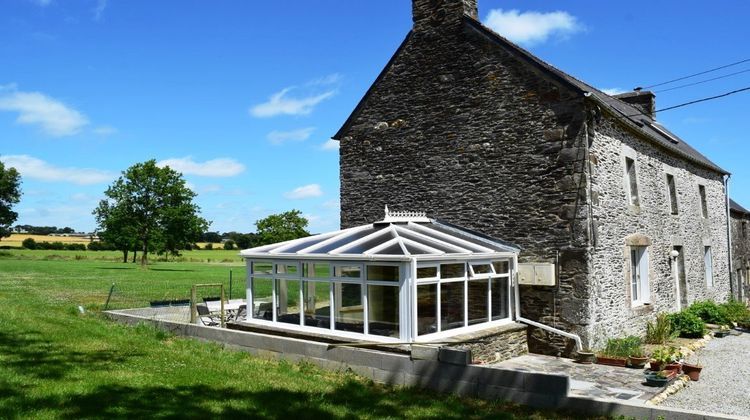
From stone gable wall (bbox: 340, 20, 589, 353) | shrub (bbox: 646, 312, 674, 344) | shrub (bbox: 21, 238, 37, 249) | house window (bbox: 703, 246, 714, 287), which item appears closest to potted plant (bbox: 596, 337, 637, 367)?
stone gable wall (bbox: 340, 20, 589, 353)

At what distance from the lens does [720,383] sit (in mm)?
10258

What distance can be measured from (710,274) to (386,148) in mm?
13305

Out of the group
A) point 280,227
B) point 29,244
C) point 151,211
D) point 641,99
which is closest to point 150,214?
point 151,211

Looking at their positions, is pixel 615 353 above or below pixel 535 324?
below

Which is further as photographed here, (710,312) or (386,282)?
(710,312)

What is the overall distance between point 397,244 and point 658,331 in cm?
771

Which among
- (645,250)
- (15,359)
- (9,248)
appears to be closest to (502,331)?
(645,250)

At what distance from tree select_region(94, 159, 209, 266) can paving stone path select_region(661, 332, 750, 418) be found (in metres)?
46.5

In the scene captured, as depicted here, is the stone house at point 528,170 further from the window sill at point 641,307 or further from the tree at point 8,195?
the tree at point 8,195

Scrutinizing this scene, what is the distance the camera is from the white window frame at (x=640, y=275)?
1495 cm

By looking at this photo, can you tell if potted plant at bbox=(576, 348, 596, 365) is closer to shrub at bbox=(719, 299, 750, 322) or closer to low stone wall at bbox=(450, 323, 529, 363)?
low stone wall at bbox=(450, 323, 529, 363)

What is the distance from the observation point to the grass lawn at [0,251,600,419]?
7.45 metres

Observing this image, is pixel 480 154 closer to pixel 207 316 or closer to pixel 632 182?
pixel 632 182

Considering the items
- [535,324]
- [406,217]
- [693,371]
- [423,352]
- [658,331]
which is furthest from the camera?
[658,331]
